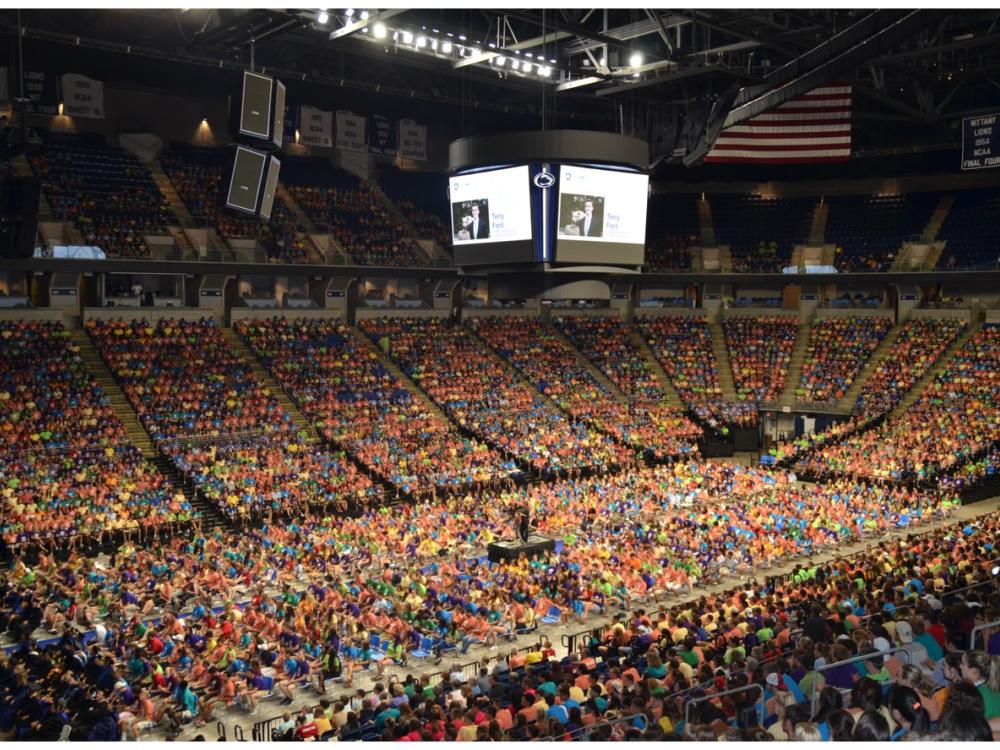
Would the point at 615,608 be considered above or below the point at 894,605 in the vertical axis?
below

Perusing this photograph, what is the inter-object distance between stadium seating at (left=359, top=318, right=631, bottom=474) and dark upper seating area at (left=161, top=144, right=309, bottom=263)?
5.27 meters

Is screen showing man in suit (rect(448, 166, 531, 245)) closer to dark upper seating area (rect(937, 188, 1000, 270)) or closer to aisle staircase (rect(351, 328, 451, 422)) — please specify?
aisle staircase (rect(351, 328, 451, 422))

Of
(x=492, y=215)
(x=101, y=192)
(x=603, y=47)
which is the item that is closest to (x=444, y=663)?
(x=492, y=215)

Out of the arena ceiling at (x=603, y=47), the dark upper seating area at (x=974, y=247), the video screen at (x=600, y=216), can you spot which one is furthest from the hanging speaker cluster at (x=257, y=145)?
the dark upper seating area at (x=974, y=247)

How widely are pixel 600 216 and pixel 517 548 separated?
9.19 m

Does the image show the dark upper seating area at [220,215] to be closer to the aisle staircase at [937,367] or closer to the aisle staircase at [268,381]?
the aisle staircase at [268,381]

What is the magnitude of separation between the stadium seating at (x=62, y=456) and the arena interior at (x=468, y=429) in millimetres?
123

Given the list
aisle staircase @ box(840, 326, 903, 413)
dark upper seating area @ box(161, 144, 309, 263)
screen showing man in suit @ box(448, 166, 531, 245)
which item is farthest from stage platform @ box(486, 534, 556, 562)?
aisle staircase @ box(840, 326, 903, 413)

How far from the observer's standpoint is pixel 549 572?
79.0 ft

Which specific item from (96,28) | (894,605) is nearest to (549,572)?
(894,605)

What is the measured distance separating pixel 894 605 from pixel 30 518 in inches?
861

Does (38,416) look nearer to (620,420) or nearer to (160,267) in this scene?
(160,267)

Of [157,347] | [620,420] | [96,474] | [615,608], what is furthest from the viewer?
[620,420]

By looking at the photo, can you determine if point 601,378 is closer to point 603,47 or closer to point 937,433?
point 937,433
